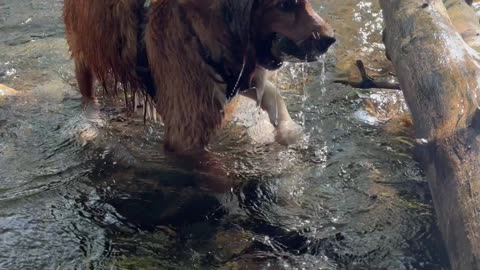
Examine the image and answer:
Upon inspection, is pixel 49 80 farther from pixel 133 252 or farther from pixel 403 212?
pixel 403 212

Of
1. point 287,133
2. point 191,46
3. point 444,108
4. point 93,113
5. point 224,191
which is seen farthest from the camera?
point 93,113

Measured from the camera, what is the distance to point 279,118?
180 inches

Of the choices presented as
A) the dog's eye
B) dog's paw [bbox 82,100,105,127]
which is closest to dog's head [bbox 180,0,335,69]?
the dog's eye

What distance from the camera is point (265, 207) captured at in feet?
12.5

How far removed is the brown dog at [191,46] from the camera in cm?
352

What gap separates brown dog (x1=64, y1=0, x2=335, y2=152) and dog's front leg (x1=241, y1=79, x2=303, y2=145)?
323 millimetres

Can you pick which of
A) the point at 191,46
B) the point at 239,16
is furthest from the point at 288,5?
the point at 191,46

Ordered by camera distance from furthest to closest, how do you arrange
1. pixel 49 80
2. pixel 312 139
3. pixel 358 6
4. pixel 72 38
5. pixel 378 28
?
pixel 358 6
pixel 378 28
pixel 49 80
pixel 312 139
pixel 72 38

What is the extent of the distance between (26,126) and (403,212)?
9.53 ft

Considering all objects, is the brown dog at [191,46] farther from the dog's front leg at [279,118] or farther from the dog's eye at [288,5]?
the dog's front leg at [279,118]

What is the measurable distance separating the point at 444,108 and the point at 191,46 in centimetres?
147

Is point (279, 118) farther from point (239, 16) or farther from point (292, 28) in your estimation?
point (239, 16)

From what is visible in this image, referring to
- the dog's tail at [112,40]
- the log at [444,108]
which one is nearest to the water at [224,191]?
the log at [444,108]

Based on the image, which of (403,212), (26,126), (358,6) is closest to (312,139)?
(403,212)
